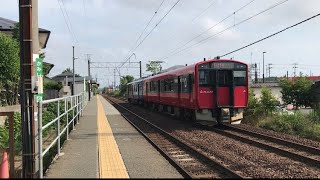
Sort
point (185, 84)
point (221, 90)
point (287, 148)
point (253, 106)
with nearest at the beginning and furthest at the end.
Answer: point (287, 148) < point (221, 90) < point (185, 84) < point (253, 106)

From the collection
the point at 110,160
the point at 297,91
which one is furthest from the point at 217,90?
the point at 297,91

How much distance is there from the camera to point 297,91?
33.2m

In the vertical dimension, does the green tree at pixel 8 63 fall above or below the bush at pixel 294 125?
above

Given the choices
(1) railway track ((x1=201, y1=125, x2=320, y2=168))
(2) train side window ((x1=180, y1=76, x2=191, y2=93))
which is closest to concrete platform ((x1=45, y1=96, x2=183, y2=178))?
(1) railway track ((x1=201, y1=125, x2=320, y2=168))

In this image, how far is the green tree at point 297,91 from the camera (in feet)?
108

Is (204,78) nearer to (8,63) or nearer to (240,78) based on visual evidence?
(240,78)

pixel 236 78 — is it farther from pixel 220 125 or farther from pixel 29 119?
pixel 29 119

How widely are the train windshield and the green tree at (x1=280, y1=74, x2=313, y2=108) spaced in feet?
43.0

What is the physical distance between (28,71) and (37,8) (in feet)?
4.63

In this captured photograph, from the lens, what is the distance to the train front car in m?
19.8

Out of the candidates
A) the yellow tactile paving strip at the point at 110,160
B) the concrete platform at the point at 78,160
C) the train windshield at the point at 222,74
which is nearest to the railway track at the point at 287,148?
the train windshield at the point at 222,74

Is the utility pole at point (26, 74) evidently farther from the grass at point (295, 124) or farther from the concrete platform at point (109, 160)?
the grass at point (295, 124)

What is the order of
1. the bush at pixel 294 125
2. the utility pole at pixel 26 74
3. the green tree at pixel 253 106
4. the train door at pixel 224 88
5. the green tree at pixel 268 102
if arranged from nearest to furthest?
the utility pole at pixel 26 74
the bush at pixel 294 125
the train door at pixel 224 88
the green tree at pixel 268 102
the green tree at pixel 253 106

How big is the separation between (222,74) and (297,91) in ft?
48.8
